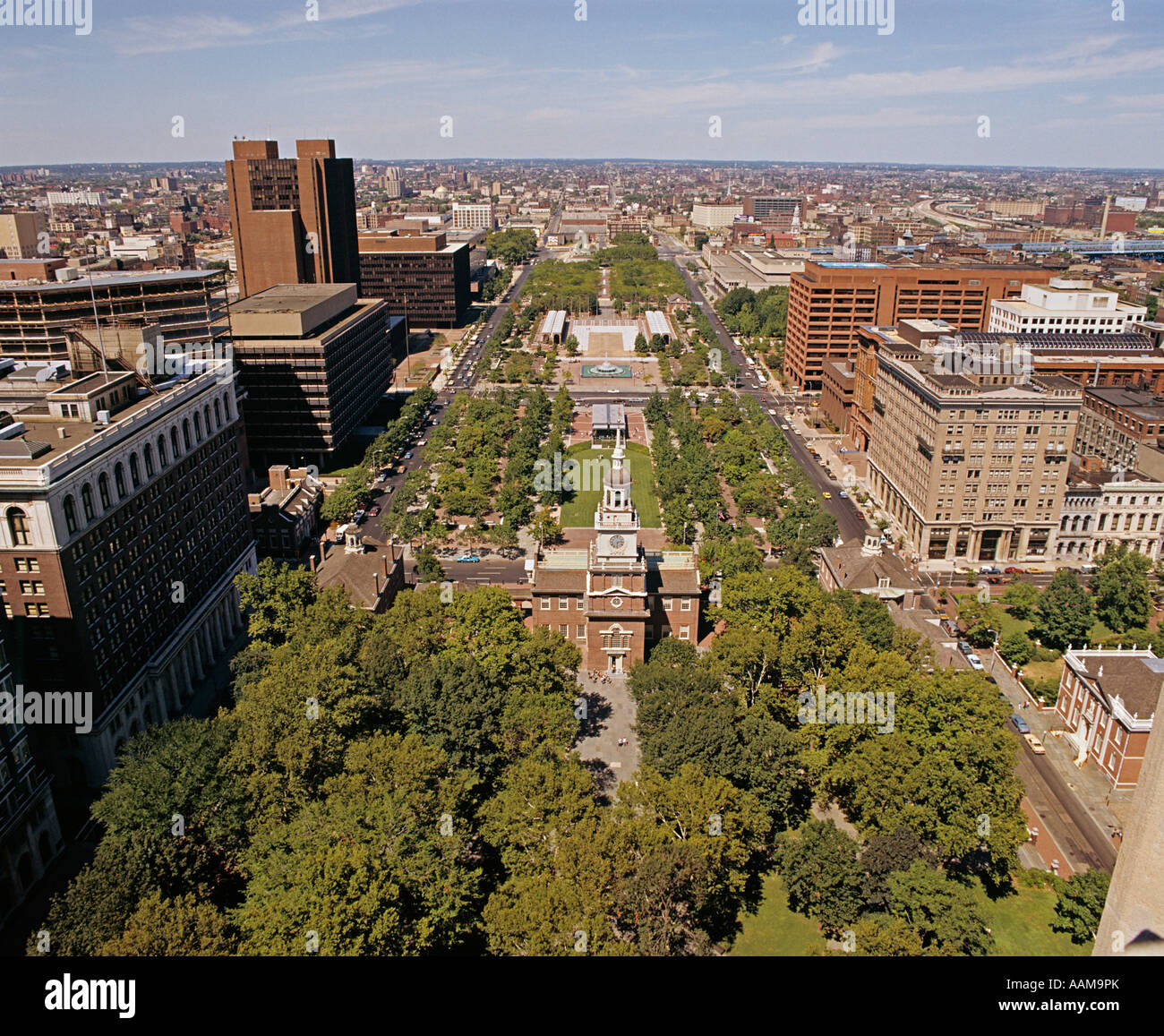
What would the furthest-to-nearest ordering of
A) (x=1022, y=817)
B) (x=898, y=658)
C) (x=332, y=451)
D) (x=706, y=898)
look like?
(x=332, y=451)
(x=898, y=658)
(x=1022, y=817)
(x=706, y=898)

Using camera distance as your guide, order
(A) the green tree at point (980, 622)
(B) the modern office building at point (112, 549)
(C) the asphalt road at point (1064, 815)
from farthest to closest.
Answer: (A) the green tree at point (980, 622) → (B) the modern office building at point (112, 549) → (C) the asphalt road at point (1064, 815)

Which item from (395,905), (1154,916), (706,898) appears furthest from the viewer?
(706,898)

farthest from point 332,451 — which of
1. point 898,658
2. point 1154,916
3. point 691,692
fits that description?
point 1154,916

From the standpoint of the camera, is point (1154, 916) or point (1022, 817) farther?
point (1022, 817)

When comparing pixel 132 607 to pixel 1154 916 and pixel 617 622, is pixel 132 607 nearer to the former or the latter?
pixel 617 622

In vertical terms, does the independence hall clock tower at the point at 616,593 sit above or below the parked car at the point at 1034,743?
above

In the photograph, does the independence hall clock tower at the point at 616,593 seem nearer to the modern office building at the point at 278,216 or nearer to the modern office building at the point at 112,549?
the modern office building at the point at 112,549

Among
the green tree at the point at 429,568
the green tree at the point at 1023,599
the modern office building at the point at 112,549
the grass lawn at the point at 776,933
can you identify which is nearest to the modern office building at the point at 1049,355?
the green tree at the point at 1023,599

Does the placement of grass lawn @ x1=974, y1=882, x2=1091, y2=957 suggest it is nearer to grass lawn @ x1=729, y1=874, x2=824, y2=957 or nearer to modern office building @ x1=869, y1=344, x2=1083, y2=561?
grass lawn @ x1=729, y1=874, x2=824, y2=957
